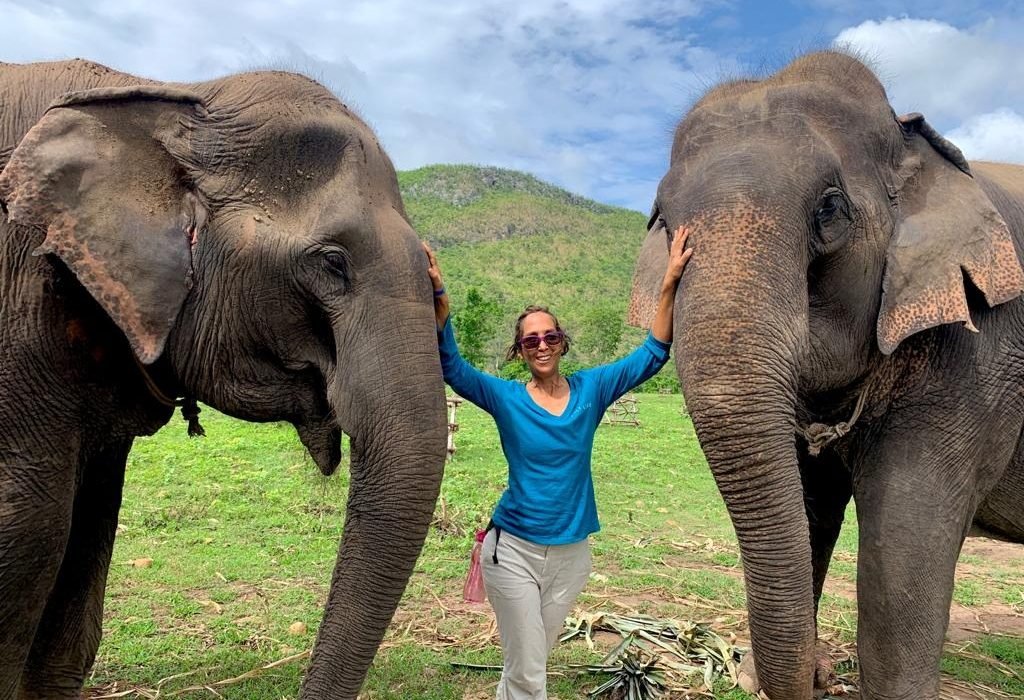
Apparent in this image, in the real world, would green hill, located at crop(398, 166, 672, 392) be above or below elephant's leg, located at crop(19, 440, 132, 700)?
above

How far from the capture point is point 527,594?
3340 mm

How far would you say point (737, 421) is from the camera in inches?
107

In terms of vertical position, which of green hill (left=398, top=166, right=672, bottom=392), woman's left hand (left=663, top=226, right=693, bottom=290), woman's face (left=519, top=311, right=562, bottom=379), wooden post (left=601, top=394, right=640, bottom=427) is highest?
green hill (left=398, top=166, right=672, bottom=392)

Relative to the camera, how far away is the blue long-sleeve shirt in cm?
337

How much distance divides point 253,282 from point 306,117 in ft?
1.84

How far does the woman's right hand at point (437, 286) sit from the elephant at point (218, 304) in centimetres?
13

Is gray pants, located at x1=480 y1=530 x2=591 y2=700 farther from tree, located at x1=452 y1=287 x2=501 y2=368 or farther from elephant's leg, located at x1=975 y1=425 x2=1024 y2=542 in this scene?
tree, located at x1=452 y1=287 x2=501 y2=368

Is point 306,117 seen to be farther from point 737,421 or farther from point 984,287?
point 984,287

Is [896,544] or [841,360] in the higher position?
[841,360]

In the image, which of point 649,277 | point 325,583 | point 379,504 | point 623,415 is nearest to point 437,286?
point 379,504

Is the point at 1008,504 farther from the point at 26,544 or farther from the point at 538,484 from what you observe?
the point at 26,544

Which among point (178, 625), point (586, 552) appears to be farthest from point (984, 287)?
point (178, 625)

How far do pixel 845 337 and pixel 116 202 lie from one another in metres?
2.52

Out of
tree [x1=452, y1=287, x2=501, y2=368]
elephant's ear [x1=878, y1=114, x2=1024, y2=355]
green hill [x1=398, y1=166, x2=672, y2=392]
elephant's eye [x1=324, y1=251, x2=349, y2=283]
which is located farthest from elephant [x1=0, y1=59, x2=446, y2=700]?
green hill [x1=398, y1=166, x2=672, y2=392]
